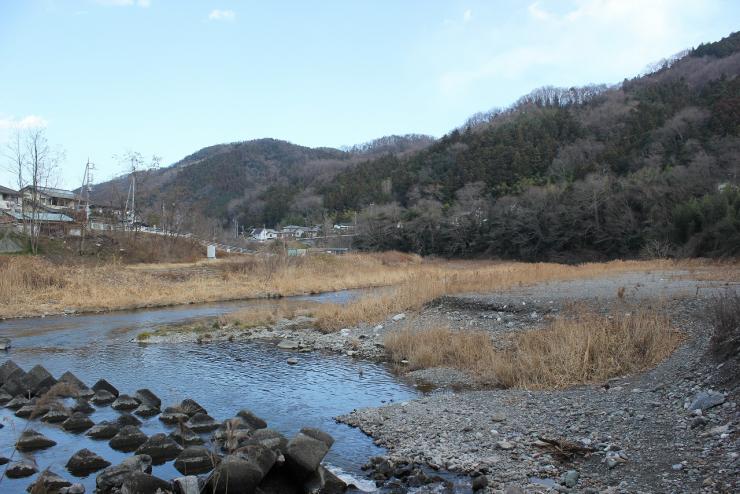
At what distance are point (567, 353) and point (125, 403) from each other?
8839 mm

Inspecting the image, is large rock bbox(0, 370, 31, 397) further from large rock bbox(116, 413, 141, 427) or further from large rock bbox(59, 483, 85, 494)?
large rock bbox(59, 483, 85, 494)

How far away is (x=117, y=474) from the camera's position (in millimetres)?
7070

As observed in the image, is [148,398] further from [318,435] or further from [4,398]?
[318,435]

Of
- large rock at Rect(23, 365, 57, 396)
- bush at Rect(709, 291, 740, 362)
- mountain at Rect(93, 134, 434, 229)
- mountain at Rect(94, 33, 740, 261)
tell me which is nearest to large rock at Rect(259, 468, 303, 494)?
bush at Rect(709, 291, 740, 362)

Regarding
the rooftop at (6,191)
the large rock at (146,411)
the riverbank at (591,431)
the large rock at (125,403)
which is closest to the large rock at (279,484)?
the riverbank at (591,431)

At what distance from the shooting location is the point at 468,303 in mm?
18281

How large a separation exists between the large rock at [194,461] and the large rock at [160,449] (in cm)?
34

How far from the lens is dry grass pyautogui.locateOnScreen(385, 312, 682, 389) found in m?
10.4

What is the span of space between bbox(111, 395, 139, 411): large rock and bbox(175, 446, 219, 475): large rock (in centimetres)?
341

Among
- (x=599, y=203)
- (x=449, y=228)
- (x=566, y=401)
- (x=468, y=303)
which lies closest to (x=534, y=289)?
(x=468, y=303)

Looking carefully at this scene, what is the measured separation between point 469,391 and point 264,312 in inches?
529

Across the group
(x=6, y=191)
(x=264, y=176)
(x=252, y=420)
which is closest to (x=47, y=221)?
(x=6, y=191)

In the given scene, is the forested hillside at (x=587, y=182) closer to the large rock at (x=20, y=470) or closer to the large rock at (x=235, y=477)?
the large rock at (x=235, y=477)

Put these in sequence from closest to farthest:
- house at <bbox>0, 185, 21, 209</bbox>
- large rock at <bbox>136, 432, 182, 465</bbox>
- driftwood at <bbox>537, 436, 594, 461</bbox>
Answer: driftwood at <bbox>537, 436, 594, 461</bbox> < large rock at <bbox>136, 432, 182, 465</bbox> < house at <bbox>0, 185, 21, 209</bbox>
